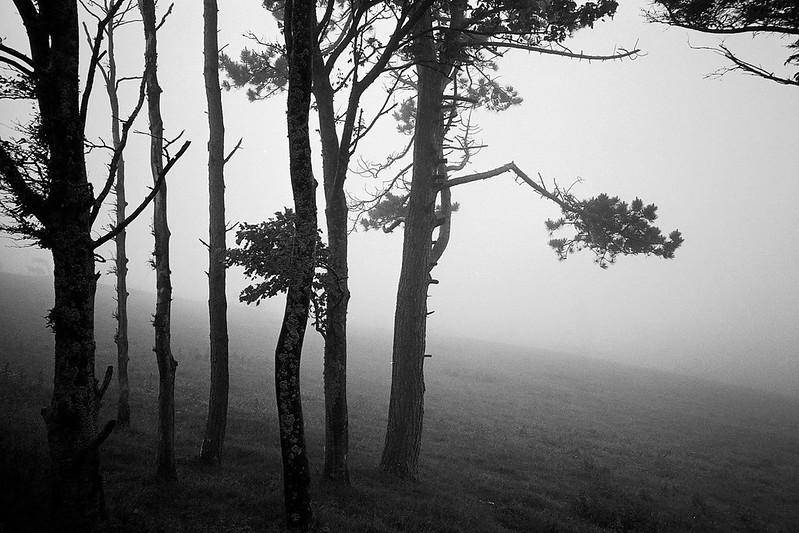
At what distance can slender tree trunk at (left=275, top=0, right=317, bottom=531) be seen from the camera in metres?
5.07

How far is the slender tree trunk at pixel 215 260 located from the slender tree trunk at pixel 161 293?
1.03 meters

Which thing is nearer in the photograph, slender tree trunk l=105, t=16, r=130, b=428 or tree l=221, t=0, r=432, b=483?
tree l=221, t=0, r=432, b=483

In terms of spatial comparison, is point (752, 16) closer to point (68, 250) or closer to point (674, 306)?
point (68, 250)

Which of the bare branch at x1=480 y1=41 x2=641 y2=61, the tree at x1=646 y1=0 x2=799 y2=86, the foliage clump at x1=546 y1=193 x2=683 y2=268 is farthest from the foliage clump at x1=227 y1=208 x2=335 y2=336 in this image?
the tree at x1=646 y1=0 x2=799 y2=86

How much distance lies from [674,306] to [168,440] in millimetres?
161440

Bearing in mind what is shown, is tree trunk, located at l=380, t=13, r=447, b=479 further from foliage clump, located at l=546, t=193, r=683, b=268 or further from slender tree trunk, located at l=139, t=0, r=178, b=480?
slender tree trunk, located at l=139, t=0, r=178, b=480

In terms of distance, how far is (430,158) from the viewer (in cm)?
972

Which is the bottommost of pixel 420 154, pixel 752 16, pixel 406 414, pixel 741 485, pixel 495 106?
pixel 741 485

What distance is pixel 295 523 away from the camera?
5.10m

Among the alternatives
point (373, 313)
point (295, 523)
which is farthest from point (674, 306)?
point (295, 523)

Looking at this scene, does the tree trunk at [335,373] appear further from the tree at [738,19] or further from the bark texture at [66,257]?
the tree at [738,19]

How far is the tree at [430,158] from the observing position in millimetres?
8125

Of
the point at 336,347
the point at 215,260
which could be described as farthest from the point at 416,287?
the point at 215,260

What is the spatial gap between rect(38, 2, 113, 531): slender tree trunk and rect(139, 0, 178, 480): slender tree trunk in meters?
3.64
